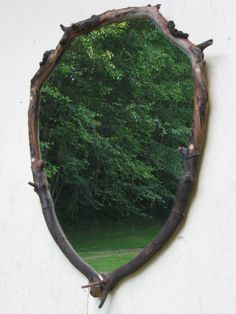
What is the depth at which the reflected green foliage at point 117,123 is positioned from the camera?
1.03 meters

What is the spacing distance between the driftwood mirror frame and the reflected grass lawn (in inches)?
0.6

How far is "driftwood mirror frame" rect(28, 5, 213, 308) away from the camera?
973mm

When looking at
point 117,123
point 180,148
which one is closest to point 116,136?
point 117,123

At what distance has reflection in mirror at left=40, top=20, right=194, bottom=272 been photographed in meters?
1.03

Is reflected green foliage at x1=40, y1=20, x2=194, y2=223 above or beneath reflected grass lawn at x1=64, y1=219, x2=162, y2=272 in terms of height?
above

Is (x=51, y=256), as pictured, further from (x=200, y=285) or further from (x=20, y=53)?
(x=20, y=53)

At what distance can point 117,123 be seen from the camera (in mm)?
1127

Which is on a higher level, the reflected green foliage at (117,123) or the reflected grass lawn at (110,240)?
the reflected green foliage at (117,123)

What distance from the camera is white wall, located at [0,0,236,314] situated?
0.94 m

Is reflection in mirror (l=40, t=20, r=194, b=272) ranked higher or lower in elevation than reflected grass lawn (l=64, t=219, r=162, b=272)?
higher

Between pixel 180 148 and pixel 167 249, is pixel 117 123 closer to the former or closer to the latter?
pixel 180 148

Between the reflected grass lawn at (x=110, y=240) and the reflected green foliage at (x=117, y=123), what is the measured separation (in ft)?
0.07

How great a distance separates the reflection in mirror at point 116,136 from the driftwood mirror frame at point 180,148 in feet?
0.06

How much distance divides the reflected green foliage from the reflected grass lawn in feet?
0.07
